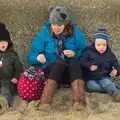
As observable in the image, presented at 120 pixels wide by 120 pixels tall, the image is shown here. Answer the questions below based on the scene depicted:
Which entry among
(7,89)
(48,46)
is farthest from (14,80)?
(48,46)

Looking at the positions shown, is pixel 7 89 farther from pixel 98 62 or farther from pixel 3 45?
pixel 98 62

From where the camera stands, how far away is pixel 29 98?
393 cm

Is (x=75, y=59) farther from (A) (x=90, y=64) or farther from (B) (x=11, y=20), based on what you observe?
(B) (x=11, y=20)

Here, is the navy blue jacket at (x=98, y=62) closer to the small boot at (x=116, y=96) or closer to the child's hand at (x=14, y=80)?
the small boot at (x=116, y=96)

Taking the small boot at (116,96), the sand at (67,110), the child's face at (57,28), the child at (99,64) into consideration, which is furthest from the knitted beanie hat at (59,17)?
the small boot at (116,96)

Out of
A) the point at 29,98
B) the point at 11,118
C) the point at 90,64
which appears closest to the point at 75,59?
the point at 90,64

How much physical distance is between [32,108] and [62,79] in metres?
0.61

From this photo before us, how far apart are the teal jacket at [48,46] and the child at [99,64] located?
11 cm

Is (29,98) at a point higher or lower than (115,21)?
lower

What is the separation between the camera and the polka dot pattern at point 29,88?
3.90 meters

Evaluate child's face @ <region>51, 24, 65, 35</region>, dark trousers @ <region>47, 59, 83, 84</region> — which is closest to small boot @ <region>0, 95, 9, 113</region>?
dark trousers @ <region>47, 59, 83, 84</region>

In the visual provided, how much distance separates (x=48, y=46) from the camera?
4.29 m

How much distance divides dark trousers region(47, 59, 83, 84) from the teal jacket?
0.95 feet

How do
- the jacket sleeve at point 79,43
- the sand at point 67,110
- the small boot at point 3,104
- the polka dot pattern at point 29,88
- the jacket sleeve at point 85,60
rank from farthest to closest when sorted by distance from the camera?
the jacket sleeve at point 79,43 → the jacket sleeve at point 85,60 → the polka dot pattern at point 29,88 → the small boot at point 3,104 → the sand at point 67,110
